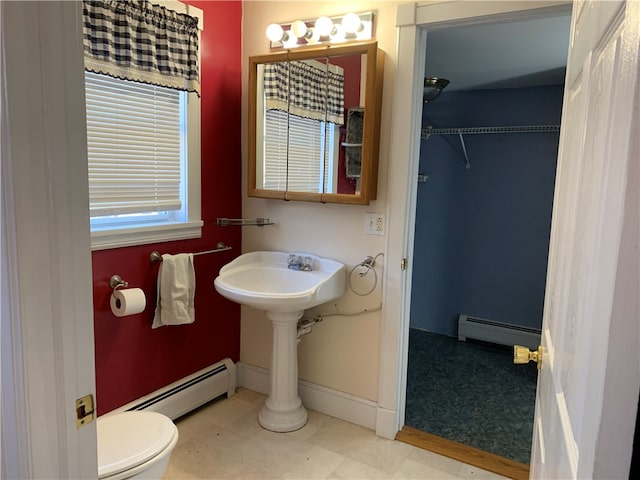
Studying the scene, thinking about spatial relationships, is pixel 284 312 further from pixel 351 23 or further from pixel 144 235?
pixel 351 23

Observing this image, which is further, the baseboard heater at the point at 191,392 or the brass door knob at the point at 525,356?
the baseboard heater at the point at 191,392

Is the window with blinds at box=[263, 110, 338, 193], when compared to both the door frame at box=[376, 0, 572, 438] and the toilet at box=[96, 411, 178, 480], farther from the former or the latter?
the toilet at box=[96, 411, 178, 480]

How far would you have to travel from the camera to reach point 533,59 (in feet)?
9.53

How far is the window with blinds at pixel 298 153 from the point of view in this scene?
2.49m

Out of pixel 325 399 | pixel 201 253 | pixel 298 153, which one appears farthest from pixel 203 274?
pixel 325 399

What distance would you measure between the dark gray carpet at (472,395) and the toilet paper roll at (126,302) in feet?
5.25

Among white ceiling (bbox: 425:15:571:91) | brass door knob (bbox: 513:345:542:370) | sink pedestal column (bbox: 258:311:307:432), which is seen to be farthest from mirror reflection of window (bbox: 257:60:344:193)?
brass door knob (bbox: 513:345:542:370)

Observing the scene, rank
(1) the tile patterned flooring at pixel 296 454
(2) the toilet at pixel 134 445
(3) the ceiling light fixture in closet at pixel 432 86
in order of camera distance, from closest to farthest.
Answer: (2) the toilet at pixel 134 445
(1) the tile patterned flooring at pixel 296 454
(3) the ceiling light fixture in closet at pixel 432 86

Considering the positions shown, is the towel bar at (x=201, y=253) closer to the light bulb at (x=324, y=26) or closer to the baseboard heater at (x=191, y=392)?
the baseboard heater at (x=191, y=392)

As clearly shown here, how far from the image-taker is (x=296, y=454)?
7.55 feet

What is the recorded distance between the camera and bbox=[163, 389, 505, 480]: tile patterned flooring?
216cm

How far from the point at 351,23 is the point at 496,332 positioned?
2765 millimetres

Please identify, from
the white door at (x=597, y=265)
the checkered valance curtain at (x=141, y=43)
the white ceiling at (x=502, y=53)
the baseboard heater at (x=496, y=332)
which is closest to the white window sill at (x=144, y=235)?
the checkered valance curtain at (x=141, y=43)

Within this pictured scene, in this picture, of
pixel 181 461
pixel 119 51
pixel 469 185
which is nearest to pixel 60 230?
pixel 119 51
